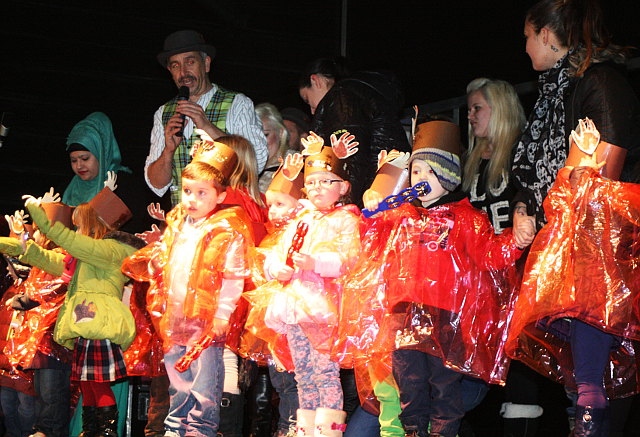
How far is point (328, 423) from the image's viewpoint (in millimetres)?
3869

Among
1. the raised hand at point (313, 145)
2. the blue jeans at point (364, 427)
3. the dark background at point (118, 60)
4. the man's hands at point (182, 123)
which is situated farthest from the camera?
the dark background at point (118, 60)

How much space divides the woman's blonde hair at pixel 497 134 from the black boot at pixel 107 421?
2.16 meters

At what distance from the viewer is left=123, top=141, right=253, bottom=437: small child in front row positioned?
4.12 metres

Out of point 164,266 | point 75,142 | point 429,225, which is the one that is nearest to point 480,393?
point 429,225

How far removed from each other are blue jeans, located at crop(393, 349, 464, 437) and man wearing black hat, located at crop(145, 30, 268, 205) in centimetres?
157

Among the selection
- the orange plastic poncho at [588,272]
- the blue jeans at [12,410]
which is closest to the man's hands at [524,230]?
the orange plastic poncho at [588,272]

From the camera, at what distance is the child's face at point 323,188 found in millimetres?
4195

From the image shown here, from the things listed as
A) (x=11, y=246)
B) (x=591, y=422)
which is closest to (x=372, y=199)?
(x=591, y=422)

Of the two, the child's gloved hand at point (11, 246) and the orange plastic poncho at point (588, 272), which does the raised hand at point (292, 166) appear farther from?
the child's gloved hand at point (11, 246)

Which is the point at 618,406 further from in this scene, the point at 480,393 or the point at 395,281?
the point at 395,281

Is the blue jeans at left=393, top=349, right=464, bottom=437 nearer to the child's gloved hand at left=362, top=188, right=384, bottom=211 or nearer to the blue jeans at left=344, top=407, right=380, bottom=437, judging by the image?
the blue jeans at left=344, top=407, right=380, bottom=437

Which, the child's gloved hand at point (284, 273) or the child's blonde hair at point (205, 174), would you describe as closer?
the child's gloved hand at point (284, 273)

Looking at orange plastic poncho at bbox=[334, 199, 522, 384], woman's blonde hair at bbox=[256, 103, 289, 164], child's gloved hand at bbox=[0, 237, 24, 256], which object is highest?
woman's blonde hair at bbox=[256, 103, 289, 164]

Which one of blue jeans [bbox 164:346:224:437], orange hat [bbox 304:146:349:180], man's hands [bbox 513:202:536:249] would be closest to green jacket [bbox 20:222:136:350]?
blue jeans [bbox 164:346:224:437]
